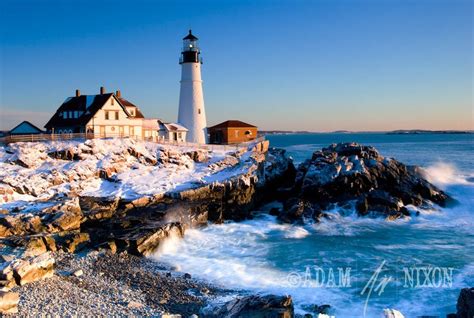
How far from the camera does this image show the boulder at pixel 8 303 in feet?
37.0

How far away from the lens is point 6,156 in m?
26.2

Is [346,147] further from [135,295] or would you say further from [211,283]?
[135,295]

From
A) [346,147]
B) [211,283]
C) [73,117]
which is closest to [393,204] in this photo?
[346,147]

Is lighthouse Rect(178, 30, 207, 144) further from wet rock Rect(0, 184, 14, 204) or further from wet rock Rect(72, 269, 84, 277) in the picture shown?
wet rock Rect(72, 269, 84, 277)

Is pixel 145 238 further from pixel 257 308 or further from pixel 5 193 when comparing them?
pixel 257 308

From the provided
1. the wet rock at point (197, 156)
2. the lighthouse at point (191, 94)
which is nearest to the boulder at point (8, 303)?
the wet rock at point (197, 156)

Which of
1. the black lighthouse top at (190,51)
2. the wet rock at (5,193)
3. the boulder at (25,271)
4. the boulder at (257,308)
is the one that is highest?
the black lighthouse top at (190,51)

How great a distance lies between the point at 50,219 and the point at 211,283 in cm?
922

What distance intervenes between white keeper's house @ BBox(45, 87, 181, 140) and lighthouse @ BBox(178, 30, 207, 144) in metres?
4.99

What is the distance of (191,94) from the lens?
40156mm

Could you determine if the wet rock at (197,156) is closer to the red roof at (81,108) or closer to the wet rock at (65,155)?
the wet rock at (65,155)

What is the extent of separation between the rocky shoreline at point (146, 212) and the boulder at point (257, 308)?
31 millimetres

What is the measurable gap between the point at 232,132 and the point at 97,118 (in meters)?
14.5

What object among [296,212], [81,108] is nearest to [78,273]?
[296,212]
